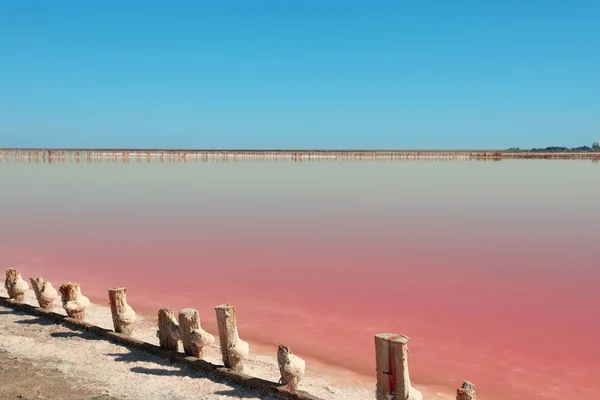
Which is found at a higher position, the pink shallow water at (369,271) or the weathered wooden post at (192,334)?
the weathered wooden post at (192,334)

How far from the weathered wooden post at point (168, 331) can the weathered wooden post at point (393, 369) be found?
90.9 inches

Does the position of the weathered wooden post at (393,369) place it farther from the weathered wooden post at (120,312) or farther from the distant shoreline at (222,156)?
the distant shoreline at (222,156)

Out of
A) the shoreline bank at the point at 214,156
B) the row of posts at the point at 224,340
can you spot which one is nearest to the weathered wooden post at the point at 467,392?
the row of posts at the point at 224,340

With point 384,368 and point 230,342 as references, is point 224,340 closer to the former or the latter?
point 230,342

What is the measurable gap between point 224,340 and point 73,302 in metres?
2.53

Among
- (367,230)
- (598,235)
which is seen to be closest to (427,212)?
(367,230)

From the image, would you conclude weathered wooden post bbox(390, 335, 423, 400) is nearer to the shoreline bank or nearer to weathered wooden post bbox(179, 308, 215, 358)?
weathered wooden post bbox(179, 308, 215, 358)

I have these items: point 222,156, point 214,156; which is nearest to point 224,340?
point 222,156

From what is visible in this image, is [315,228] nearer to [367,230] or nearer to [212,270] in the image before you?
[367,230]

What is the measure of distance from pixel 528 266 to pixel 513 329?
12.4 feet

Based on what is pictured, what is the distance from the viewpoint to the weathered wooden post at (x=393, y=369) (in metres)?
4.71

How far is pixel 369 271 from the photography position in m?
10.9

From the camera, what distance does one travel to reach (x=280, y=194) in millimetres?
25234

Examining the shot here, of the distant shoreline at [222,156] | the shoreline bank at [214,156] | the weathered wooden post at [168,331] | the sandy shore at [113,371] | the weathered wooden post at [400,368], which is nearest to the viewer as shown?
the weathered wooden post at [400,368]
